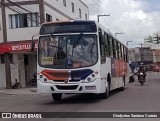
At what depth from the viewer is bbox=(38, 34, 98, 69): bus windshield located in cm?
1750

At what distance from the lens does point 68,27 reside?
18.1 meters

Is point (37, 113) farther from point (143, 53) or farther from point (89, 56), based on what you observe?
point (143, 53)

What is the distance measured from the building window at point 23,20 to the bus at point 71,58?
2155 centimetres

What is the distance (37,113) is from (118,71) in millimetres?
11568

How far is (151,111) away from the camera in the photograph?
13.7m

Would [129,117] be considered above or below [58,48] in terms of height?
below

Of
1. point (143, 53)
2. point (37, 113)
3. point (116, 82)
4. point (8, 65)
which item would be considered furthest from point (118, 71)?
point (143, 53)

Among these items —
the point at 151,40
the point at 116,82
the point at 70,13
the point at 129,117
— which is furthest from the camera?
the point at 151,40

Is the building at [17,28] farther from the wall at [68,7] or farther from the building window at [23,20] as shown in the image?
the wall at [68,7]

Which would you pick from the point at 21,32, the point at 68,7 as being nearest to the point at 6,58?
the point at 21,32

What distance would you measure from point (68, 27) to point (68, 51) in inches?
44.3

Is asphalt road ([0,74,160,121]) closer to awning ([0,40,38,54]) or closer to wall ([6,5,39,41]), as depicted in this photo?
awning ([0,40,38,54])

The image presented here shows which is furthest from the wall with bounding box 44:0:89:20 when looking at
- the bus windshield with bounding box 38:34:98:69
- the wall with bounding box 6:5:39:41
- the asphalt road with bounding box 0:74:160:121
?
the bus windshield with bounding box 38:34:98:69

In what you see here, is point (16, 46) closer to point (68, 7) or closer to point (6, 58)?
point (6, 58)
